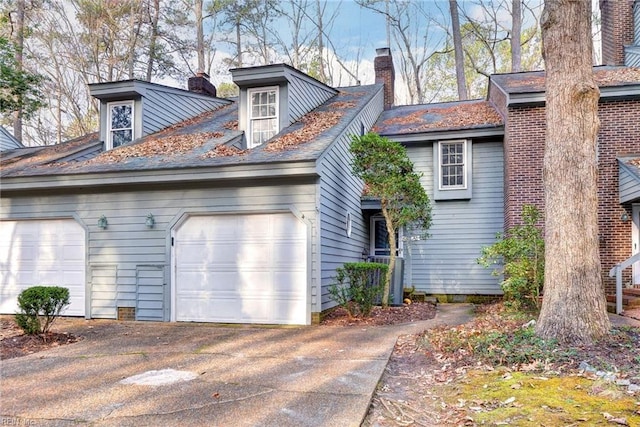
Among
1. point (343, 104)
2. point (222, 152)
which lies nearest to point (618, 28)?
point (343, 104)

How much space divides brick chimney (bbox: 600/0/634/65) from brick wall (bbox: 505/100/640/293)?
4316 millimetres

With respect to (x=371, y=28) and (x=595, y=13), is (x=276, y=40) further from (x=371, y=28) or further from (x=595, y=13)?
(x=595, y=13)

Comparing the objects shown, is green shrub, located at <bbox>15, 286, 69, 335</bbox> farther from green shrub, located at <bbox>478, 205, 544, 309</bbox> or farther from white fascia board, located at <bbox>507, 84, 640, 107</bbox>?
white fascia board, located at <bbox>507, 84, 640, 107</bbox>

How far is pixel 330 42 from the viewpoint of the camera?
925 inches

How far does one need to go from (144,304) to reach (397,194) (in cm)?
521

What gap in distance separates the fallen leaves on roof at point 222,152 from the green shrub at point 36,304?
10.8 ft

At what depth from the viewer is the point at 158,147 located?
9.41 meters

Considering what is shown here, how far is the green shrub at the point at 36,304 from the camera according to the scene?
5.98 m

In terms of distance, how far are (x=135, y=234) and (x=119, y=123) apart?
4.11 m

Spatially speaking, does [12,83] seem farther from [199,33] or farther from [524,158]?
[524,158]

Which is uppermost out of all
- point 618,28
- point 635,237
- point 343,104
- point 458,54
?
point 458,54

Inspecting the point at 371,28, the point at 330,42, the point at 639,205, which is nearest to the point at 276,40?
the point at 330,42

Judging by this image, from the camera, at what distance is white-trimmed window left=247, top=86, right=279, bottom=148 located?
31.9ft

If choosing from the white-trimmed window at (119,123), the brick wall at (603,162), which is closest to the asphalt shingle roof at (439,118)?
the brick wall at (603,162)
